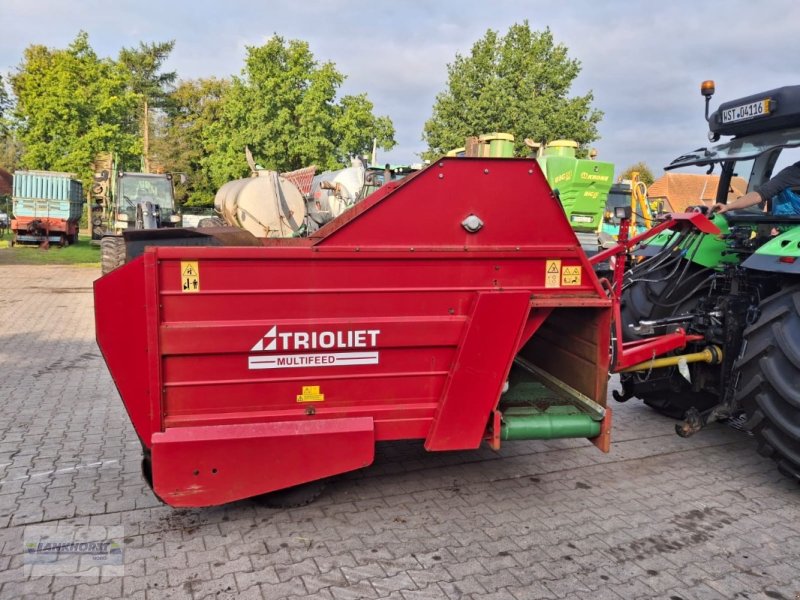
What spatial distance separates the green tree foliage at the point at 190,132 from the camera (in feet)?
112

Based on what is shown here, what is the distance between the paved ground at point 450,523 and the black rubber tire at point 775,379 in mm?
380

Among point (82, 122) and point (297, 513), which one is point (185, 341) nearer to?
point (297, 513)

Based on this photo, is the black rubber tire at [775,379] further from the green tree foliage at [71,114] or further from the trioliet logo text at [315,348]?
the green tree foliage at [71,114]

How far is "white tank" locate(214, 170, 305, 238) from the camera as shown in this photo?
914 centimetres

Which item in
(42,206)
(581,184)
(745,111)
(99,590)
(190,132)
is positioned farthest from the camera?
(190,132)

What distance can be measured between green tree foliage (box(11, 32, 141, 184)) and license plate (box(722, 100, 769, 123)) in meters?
25.6

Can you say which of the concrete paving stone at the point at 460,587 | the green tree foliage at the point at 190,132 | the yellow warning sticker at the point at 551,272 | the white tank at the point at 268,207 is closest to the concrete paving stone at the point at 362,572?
the concrete paving stone at the point at 460,587

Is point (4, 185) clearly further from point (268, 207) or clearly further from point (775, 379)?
point (775, 379)

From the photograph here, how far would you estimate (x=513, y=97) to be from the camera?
86.2ft

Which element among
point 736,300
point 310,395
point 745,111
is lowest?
point 310,395

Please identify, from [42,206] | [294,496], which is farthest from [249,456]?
[42,206]

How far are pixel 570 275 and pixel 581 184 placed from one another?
8775mm

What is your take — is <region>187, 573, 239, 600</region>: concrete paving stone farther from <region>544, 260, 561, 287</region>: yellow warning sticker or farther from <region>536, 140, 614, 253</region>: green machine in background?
<region>536, 140, 614, 253</region>: green machine in background

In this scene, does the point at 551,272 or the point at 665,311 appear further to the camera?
the point at 665,311
